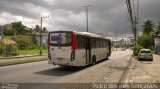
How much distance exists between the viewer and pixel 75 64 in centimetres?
2000

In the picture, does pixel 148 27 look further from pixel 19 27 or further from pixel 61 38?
pixel 61 38

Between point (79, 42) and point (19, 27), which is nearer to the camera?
point (79, 42)

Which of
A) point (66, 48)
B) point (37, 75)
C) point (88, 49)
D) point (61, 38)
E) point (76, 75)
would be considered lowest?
point (76, 75)

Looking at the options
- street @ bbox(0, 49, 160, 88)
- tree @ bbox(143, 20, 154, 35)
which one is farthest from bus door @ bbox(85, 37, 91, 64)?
tree @ bbox(143, 20, 154, 35)

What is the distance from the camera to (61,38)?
20.2 metres

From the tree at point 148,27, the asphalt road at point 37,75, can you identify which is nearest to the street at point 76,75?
the asphalt road at point 37,75

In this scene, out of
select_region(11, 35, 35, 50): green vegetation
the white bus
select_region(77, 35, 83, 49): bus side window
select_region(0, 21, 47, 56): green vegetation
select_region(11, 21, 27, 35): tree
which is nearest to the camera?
the white bus

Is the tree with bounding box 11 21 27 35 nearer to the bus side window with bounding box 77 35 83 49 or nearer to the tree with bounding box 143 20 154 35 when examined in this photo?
the tree with bounding box 143 20 154 35

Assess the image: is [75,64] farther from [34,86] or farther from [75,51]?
[34,86]

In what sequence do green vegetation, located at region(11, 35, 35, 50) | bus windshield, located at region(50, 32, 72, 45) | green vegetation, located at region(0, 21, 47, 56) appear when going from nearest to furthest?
bus windshield, located at region(50, 32, 72, 45) → green vegetation, located at region(0, 21, 47, 56) → green vegetation, located at region(11, 35, 35, 50)

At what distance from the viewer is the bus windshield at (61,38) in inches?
786

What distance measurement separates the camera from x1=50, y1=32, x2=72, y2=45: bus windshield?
20.0 metres

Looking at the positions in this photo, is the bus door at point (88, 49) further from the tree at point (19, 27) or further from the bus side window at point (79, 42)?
the tree at point (19, 27)

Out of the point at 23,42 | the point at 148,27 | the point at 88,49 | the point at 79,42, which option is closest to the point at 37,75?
the point at 79,42
